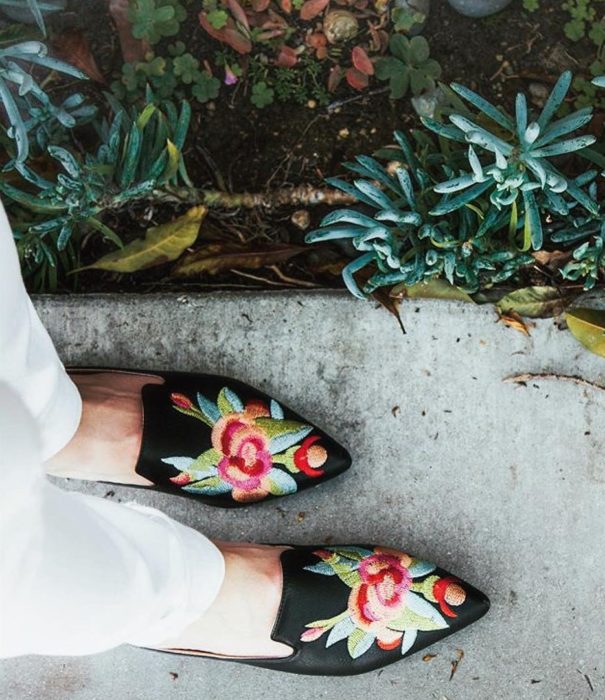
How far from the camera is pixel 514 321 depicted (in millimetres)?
1583

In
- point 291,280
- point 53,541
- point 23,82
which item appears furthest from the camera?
point 291,280

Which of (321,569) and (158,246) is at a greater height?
(158,246)

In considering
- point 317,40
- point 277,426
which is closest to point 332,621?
point 277,426

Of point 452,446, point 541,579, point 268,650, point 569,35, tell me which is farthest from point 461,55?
point 268,650

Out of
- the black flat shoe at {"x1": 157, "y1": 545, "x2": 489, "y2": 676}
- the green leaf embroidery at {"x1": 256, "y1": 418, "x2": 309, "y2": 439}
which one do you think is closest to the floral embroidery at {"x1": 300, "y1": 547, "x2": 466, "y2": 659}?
the black flat shoe at {"x1": 157, "y1": 545, "x2": 489, "y2": 676}

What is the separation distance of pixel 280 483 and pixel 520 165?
749 millimetres

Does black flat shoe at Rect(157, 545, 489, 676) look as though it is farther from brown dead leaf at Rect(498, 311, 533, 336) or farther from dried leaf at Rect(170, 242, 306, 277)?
dried leaf at Rect(170, 242, 306, 277)

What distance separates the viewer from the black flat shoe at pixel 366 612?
5.00 feet

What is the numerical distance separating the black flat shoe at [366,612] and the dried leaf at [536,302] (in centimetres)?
55

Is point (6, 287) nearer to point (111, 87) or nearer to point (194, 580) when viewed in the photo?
point (194, 580)

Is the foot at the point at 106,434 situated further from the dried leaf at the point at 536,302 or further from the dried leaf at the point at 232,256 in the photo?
the dried leaf at the point at 536,302

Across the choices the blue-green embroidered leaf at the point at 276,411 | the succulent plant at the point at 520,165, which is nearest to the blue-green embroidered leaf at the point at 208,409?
the blue-green embroidered leaf at the point at 276,411

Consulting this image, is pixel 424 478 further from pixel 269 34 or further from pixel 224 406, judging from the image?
pixel 269 34

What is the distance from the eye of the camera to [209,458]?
5.03 feet
